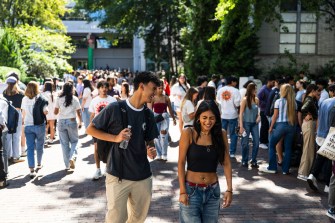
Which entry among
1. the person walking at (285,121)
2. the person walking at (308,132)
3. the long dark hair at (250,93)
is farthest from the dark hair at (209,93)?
the person walking at (308,132)

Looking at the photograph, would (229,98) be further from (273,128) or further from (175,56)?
(175,56)

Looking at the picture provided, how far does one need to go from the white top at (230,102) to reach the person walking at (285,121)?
58.1 inches

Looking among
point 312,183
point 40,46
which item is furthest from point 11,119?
point 40,46

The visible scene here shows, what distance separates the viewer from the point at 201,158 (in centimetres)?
405

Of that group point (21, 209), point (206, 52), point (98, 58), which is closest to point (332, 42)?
point (206, 52)

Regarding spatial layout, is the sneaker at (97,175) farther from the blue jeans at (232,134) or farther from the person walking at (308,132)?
the person walking at (308,132)

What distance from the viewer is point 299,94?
414 inches

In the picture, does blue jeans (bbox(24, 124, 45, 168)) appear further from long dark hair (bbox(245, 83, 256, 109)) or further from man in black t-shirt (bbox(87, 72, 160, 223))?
man in black t-shirt (bbox(87, 72, 160, 223))

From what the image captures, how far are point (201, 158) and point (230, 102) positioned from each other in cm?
593

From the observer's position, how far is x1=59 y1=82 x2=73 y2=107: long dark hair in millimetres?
8498

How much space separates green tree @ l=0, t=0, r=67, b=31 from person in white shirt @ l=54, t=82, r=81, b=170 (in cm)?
2337

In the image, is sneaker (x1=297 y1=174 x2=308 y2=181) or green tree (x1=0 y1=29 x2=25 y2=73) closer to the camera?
sneaker (x1=297 y1=174 x2=308 y2=181)

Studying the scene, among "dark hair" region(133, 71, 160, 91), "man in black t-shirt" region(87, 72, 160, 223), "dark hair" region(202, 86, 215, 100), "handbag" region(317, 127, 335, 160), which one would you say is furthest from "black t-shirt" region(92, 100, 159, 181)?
"dark hair" region(202, 86, 215, 100)

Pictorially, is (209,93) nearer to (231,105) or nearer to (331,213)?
(231,105)
